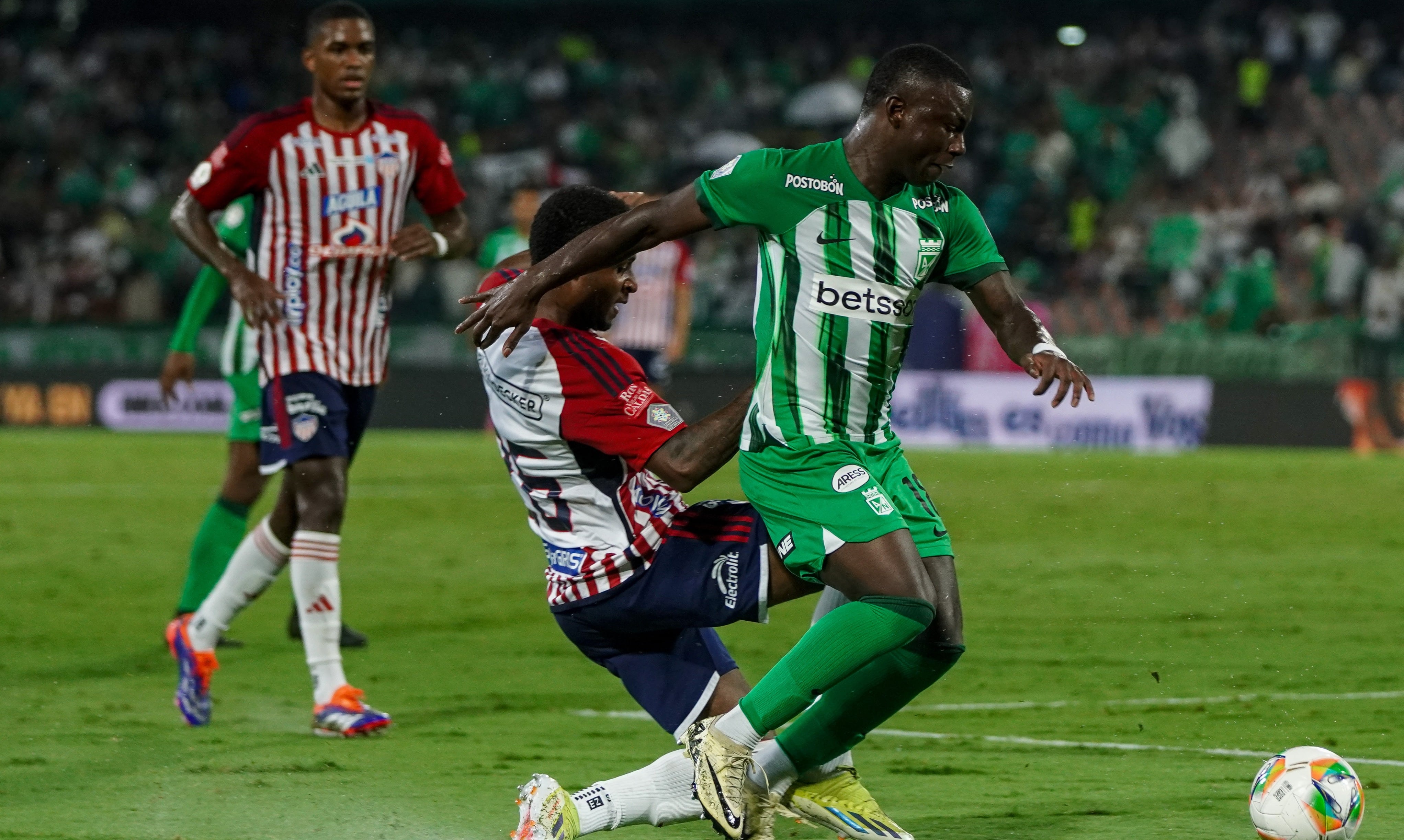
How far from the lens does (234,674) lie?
6844 mm

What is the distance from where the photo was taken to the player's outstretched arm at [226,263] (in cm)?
593

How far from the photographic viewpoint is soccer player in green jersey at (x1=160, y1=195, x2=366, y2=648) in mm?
7219

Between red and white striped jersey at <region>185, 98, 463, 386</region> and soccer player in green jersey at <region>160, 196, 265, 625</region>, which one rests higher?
red and white striped jersey at <region>185, 98, 463, 386</region>

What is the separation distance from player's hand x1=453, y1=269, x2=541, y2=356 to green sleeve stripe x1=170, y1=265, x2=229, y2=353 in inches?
141

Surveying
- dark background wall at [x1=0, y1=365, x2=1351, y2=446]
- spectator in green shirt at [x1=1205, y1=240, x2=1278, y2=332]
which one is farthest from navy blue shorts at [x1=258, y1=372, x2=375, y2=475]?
spectator in green shirt at [x1=1205, y1=240, x2=1278, y2=332]

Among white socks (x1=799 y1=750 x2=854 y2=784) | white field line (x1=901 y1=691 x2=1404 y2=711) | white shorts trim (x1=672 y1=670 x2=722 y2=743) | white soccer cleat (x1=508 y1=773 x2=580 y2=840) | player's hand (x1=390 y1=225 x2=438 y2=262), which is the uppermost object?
player's hand (x1=390 y1=225 x2=438 y2=262)

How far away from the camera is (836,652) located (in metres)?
3.94

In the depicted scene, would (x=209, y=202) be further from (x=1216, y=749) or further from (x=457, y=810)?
(x=1216, y=749)

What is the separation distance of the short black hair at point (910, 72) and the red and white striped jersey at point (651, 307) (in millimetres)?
6388

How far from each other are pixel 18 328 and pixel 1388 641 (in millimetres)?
17252

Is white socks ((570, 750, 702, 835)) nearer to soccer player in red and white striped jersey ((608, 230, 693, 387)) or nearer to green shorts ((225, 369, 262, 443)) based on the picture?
green shorts ((225, 369, 262, 443))

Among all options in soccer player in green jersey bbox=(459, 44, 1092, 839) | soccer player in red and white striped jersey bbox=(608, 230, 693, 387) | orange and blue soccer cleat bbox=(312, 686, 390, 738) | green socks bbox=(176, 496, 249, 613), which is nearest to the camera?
soccer player in green jersey bbox=(459, 44, 1092, 839)

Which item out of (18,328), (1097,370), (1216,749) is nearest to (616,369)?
(1216,749)

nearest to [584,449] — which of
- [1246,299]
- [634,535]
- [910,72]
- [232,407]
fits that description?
[634,535]
